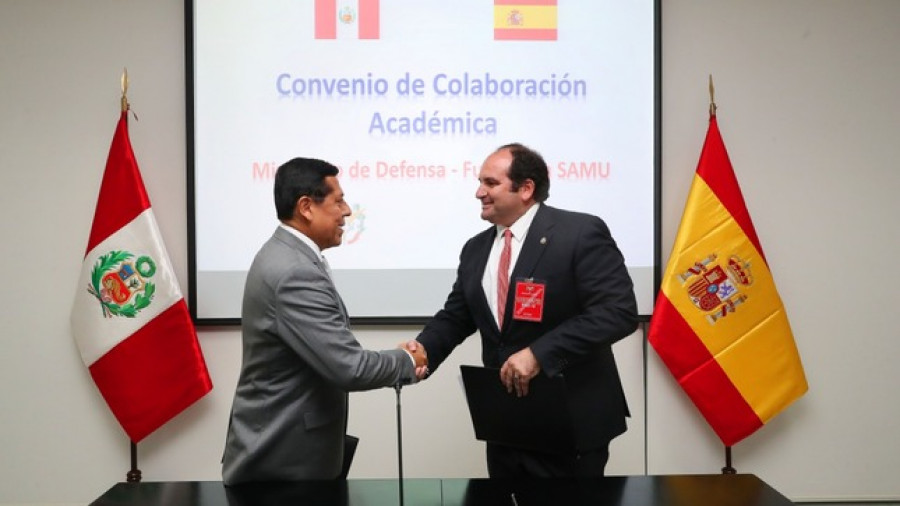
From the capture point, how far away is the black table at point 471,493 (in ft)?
6.40

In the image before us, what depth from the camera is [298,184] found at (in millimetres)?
2320

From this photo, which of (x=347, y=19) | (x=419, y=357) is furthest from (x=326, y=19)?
(x=419, y=357)

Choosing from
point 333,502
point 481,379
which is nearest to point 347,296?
point 481,379

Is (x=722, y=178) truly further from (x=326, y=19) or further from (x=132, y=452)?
(x=132, y=452)

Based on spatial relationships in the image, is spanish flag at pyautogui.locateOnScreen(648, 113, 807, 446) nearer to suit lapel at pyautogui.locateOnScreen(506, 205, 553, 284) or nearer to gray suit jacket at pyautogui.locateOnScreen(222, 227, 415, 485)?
suit lapel at pyautogui.locateOnScreen(506, 205, 553, 284)

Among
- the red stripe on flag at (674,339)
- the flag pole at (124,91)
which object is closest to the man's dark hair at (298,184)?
the flag pole at (124,91)

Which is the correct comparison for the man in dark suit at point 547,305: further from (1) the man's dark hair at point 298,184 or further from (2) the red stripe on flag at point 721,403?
(2) the red stripe on flag at point 721,403

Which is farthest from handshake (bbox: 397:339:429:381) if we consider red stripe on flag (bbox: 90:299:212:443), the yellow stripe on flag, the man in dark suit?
the yellow stripe on flag

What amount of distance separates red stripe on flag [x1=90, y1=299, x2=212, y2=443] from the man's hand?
5.57 ft

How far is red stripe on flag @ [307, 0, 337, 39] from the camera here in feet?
12.0

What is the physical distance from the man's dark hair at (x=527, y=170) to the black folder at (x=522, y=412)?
63 centimetres

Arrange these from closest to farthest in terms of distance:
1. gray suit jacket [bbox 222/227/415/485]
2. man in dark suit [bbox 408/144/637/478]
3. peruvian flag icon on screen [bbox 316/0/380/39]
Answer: gray suit jacket [bbox 222/227/415/485]
man in dark suit [bbox 408/144/637/478]
peruvian flag icon on screen [bbox 316/0/380/39]

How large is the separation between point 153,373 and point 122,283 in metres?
0.39

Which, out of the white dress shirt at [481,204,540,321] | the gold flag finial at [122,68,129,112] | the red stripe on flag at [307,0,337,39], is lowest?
the white dress shirt at [481,204,540,321]
